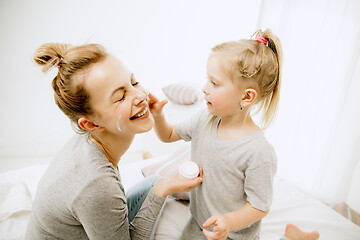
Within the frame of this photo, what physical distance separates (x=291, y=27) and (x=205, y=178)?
1.35m

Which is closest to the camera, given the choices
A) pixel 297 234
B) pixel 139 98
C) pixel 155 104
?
pixel 139 98

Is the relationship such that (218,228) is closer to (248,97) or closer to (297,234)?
(248,97)

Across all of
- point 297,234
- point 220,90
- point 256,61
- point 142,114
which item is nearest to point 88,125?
point 142,114

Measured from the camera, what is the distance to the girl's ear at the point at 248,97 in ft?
2.49

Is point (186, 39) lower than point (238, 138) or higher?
higher

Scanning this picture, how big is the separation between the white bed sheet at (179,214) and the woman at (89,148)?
0.28 m

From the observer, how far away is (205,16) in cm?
207

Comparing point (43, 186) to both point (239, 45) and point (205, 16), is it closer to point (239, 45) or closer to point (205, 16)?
point (239, 45)

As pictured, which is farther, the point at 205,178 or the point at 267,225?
the point at 267,225

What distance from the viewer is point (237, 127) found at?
0.85 metres

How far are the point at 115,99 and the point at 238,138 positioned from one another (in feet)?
1.45

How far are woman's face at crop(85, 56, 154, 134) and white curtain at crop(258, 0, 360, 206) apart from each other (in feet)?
4.29

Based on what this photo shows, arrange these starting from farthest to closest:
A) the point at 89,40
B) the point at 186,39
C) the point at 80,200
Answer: the point at 186,39, the point at 89,40, the point at 80,200

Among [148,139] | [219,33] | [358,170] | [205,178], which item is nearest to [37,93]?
[148,139]
